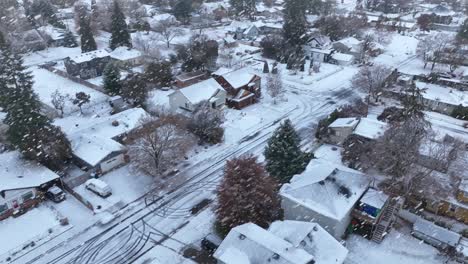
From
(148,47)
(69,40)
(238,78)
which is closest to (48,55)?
(69,40)

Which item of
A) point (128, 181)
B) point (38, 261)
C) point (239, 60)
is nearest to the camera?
point (38, 261)

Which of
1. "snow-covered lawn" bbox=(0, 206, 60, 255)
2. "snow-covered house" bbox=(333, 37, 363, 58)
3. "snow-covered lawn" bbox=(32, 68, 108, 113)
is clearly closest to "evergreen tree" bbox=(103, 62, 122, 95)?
"snow-covered lawn" bbox=(32, 68, 108, 113)

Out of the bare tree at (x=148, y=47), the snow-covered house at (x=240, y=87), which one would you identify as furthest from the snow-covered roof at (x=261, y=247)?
the bare tree at (x=148, y=47)

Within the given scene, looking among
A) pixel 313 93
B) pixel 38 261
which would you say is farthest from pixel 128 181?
pixel 313 93

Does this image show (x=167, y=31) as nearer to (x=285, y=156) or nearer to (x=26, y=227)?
(x=285, y=156)

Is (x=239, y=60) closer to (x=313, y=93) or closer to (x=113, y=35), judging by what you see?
(x=313, y=93)

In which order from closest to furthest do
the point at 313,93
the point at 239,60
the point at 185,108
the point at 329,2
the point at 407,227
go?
1. the point at 407,227
2. the point at 185,108
3. the point at 313,93
4. the point at 239,60
5. the point at 329,2

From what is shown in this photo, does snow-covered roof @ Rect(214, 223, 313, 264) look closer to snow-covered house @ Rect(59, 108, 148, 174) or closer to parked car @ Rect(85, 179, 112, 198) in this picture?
parked car @ Rect(85, 179, 112, 198)
